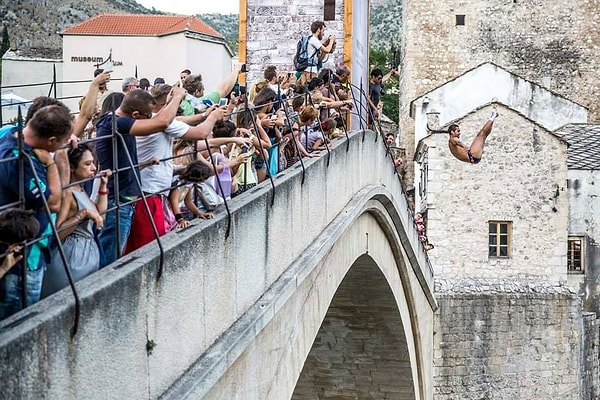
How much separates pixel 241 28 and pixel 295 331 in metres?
7.34

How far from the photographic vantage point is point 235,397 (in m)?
4.84

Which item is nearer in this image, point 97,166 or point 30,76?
point 97,166

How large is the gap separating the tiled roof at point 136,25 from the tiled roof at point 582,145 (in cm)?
1192

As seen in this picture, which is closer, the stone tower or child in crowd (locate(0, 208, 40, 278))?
child in crowd (locate(0, 208, 40, 278))

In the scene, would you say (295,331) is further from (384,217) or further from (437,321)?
(437,321)

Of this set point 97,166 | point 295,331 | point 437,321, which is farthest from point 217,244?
point 437,321

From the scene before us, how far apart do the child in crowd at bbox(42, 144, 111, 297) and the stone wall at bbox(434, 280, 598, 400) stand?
1466cm

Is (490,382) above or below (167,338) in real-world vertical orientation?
below

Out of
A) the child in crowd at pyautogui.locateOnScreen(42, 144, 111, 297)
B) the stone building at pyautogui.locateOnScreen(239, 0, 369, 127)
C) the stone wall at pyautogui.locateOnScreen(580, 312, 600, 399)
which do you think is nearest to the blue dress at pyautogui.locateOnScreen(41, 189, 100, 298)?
the child in crowd at pyautogui.locateOnScreen(42, 144, 111, 297)

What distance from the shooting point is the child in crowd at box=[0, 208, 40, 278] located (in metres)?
3.05

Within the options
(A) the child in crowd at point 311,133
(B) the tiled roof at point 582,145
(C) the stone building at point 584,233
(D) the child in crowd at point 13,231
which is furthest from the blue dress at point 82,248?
(B) the tiled roof at point 582,145

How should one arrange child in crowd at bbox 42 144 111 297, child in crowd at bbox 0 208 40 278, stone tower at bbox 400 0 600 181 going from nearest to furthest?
child in crowd at bbox 0 208 40 278
child in crowd at bbox 42 144 111 297
stone tower at bbox 400 0 600 181

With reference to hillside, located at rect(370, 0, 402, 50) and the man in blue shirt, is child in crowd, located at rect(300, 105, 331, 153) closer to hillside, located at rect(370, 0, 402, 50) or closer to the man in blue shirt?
the man in blue shirt

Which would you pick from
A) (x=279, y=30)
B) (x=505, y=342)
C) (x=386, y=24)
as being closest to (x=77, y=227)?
(x=279, y=30)
